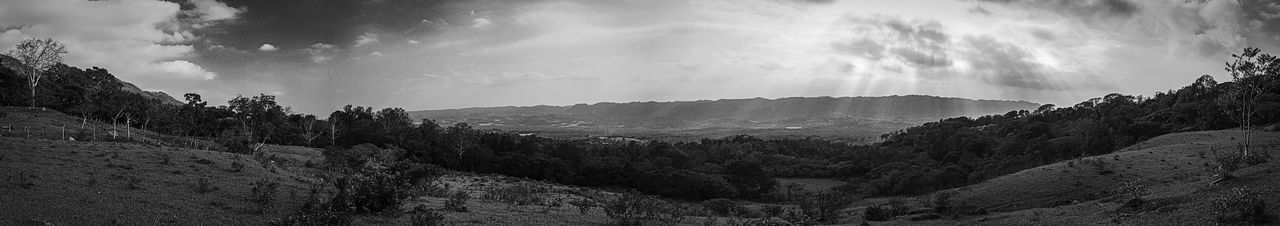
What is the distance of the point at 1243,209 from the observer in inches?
692

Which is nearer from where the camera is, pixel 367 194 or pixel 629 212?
pixel 367 194

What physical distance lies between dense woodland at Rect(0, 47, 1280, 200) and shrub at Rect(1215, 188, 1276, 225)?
1617 inches

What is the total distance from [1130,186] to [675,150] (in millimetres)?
73270

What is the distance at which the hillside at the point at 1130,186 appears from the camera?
844 inches

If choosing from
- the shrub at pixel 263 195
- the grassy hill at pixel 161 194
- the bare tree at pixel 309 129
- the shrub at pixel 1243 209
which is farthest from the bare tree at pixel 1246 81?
the bare tree at pixel 309 129

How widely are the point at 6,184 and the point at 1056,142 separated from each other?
275ft

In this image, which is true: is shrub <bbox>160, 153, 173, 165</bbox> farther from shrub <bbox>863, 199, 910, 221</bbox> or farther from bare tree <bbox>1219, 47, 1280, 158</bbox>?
bare tree <bbox>1219, 47, 1280, 158</bbox>

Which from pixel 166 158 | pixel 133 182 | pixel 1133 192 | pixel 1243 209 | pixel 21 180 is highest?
pixel 166 158

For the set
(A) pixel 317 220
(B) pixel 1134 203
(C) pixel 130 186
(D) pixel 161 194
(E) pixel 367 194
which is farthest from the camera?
(B) pixel 1134 203

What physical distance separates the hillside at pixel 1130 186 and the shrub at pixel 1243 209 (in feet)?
0.60

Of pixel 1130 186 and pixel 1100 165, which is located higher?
pixel 1130 186

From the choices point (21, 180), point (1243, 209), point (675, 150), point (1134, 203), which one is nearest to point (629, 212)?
point (1243, 209)

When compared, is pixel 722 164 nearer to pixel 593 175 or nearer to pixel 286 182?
pixel 593 175

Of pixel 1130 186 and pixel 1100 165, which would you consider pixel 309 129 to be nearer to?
pixel 1100 165
